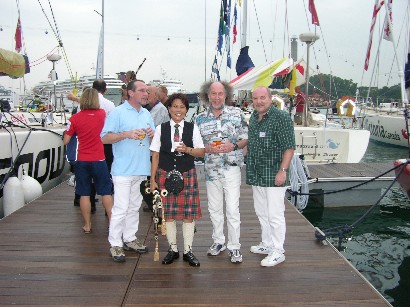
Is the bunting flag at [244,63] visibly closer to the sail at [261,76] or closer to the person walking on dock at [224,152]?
the sail at [261,76]

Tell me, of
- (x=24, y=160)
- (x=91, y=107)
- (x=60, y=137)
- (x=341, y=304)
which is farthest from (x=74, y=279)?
(x=60, y=137)

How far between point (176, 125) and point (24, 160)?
4.68 m

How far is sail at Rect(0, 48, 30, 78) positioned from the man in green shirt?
5065 mm

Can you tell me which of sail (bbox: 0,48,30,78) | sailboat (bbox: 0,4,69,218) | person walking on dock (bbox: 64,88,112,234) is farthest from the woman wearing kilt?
sail (bbox: 0,48,30,78)

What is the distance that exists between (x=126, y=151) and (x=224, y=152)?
0.97 metres

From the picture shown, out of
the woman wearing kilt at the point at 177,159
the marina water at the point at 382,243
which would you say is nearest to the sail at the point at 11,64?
the woman wearing kilt at the point at 177,159

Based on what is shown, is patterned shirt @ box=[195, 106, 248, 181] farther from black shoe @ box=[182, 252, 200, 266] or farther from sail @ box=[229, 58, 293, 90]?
sail @ box=[229, 58, 293, 90]

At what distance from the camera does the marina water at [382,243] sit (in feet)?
20.1

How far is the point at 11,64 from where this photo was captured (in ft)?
23.7

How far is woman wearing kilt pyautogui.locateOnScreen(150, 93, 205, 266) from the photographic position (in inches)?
150

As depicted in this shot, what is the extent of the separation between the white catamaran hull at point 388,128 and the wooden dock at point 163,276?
24129 mm

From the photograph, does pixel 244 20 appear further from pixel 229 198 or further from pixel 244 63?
pixel 229 198

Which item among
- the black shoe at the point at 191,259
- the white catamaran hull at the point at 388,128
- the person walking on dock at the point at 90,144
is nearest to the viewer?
the black shoe at the point at 191,259

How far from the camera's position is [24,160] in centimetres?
740
